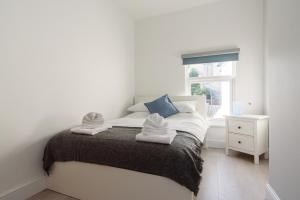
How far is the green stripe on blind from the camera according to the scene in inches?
124

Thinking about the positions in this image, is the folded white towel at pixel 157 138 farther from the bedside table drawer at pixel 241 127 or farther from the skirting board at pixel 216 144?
the skirting board at pixel 216 144

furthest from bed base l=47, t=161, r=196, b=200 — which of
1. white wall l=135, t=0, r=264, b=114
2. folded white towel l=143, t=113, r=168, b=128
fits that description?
white wall l=135, t=0, r=264, b=114

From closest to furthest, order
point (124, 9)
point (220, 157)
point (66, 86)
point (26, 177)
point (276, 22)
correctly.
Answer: point (276, 22) < point (26, 177) < point (66, 86) < point (220, 157) < point (124, 9)

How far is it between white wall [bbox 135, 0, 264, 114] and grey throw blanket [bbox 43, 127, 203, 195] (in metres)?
1.96

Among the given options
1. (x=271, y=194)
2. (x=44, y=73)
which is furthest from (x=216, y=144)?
(x=44, y=73)

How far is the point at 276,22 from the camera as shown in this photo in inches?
61.6

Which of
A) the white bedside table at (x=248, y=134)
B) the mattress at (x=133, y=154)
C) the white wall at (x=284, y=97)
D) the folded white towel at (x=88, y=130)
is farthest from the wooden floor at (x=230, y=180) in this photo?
the folded white towel at (x=88, y=130)

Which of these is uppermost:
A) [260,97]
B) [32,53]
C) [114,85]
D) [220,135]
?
[32,53]

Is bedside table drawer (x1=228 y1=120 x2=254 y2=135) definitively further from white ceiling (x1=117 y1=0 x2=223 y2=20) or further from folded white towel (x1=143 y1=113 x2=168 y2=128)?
white ceiling (x1=117 y1=0 x2=223 y2=20)

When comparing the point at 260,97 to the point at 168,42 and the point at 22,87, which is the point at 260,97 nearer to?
the point at 168,42

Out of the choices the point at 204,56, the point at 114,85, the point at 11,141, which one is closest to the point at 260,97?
the point at 204,56

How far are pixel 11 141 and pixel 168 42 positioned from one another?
10.0 ft

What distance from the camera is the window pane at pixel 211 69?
3344 mm

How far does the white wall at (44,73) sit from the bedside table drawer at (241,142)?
213 cm
